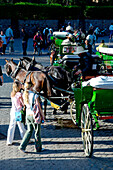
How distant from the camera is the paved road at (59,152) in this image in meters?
8.39

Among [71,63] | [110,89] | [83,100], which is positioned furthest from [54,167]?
[71,63]

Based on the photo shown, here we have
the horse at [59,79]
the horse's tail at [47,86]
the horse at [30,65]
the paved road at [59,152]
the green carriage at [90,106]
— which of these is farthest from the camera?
the horse at [30,65]

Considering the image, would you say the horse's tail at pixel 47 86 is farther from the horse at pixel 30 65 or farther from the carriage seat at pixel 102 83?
the carriage seat at pixel 102 83

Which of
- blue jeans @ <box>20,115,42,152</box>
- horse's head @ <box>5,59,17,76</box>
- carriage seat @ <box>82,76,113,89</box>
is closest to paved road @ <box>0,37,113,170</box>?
blue jeans @ <box>20,115,42,152</box>

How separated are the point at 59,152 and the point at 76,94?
143 centimetres

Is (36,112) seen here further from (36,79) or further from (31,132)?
(36,79)

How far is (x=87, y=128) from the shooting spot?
29.0 feet

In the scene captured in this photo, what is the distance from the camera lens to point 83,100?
8.95 m

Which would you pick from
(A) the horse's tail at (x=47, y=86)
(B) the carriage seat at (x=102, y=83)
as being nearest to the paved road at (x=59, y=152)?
(A) the horse's tail at (x=47, y=86)

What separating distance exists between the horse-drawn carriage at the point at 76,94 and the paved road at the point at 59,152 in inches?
13.5

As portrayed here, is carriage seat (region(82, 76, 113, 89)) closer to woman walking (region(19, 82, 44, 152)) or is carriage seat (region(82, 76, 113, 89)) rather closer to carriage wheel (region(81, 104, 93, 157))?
carriage wheel (region(81, 104, 93, 157))

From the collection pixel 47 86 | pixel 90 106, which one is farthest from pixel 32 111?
pixel 47 86

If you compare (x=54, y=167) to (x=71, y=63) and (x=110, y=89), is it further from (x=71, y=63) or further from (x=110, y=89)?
(x=71, y=63)

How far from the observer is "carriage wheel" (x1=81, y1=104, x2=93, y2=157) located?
845cm
